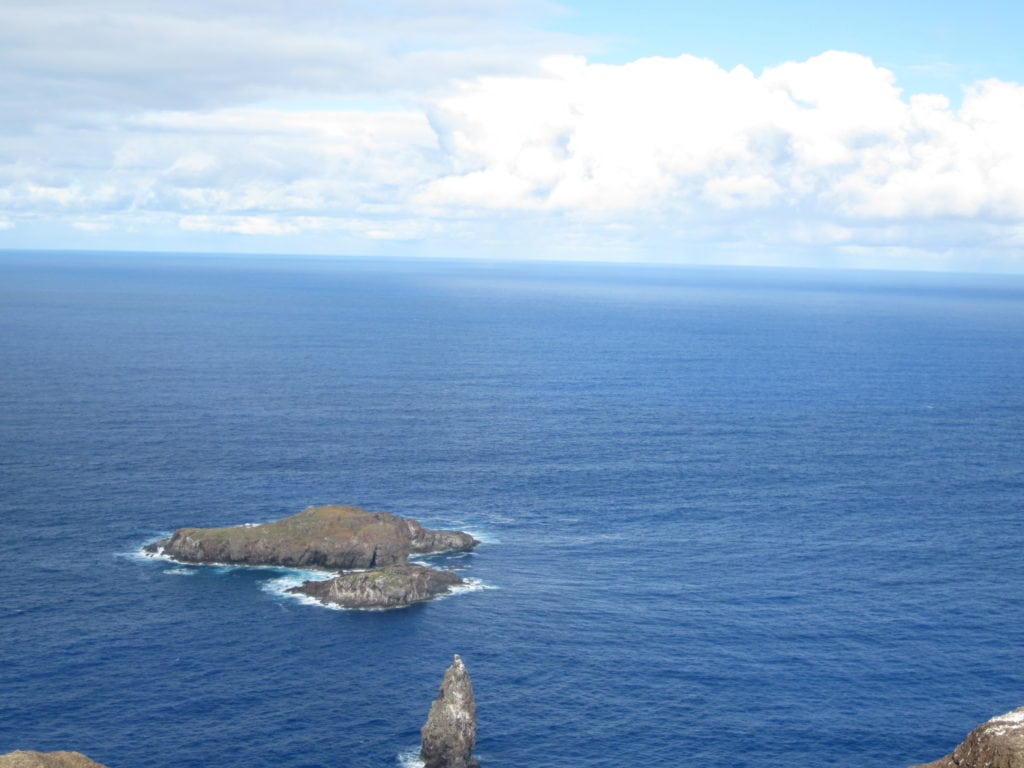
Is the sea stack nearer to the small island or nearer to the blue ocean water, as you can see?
the blue ocean water

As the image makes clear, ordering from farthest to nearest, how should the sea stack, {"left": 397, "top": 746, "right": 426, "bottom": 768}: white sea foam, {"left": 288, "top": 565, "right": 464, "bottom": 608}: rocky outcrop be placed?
{"left": 288, "top": 565, "right": 464, "bottom": 608}: rocky outcrop, {"left": 397, "top": 746, "right": 426, "bottom": 768}: white sea foam, the sea stack

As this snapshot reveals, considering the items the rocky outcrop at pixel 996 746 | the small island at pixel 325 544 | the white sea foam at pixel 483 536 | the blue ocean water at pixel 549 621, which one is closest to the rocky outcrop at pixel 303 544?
the small island at pixel 325 544

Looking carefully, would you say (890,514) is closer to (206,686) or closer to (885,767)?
(885,767)

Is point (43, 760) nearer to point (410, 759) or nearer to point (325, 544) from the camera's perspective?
point (410, 759)

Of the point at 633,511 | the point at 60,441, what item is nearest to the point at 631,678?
the point at 633,511

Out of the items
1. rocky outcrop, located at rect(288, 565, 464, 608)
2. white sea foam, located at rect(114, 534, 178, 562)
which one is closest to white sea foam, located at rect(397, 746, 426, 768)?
rocky outcrop, located at rect(288, 565, 464, 608)

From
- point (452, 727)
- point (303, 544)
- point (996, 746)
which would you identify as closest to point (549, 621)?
point (452, 727)

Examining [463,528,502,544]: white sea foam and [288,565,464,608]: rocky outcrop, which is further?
[463,528,502,544]: white sea foam
